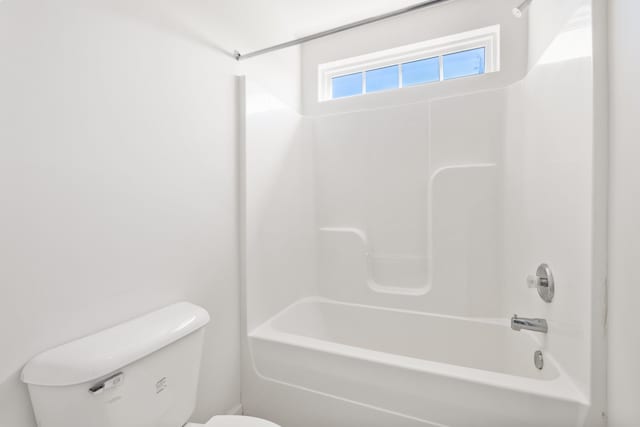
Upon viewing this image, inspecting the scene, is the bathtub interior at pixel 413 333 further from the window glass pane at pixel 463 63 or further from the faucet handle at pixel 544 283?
the window glass pane at pixel 463 63

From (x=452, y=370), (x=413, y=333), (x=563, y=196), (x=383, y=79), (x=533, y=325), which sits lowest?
(x=413, y=333)

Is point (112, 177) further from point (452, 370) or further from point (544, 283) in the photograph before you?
point (544, 283)

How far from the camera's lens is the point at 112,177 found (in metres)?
1.02

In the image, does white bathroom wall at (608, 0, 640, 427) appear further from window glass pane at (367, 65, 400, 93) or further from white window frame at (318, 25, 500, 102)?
window glass pane at (367, 65, 400, 93)

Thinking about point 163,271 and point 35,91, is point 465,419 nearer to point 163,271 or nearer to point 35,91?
point 163,271

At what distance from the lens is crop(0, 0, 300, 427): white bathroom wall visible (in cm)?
80

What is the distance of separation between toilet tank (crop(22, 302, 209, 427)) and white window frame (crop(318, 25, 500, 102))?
191 cm

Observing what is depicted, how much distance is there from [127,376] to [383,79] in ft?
7.44

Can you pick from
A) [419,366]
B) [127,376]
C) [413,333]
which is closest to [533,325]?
[419,366]

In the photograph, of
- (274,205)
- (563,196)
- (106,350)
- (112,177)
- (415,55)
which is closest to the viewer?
(106,350)

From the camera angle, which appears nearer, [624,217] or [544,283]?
[624,217]

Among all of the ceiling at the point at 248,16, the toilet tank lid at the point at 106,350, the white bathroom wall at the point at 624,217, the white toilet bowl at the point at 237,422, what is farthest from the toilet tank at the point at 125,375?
the white bathroom wall at the point at 624,217

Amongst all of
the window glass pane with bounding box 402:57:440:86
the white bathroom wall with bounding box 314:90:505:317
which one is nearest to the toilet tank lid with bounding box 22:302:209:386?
the white bathroom wall with bounding box 314:90:505:317

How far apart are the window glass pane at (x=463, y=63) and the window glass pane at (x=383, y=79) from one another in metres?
0.33
